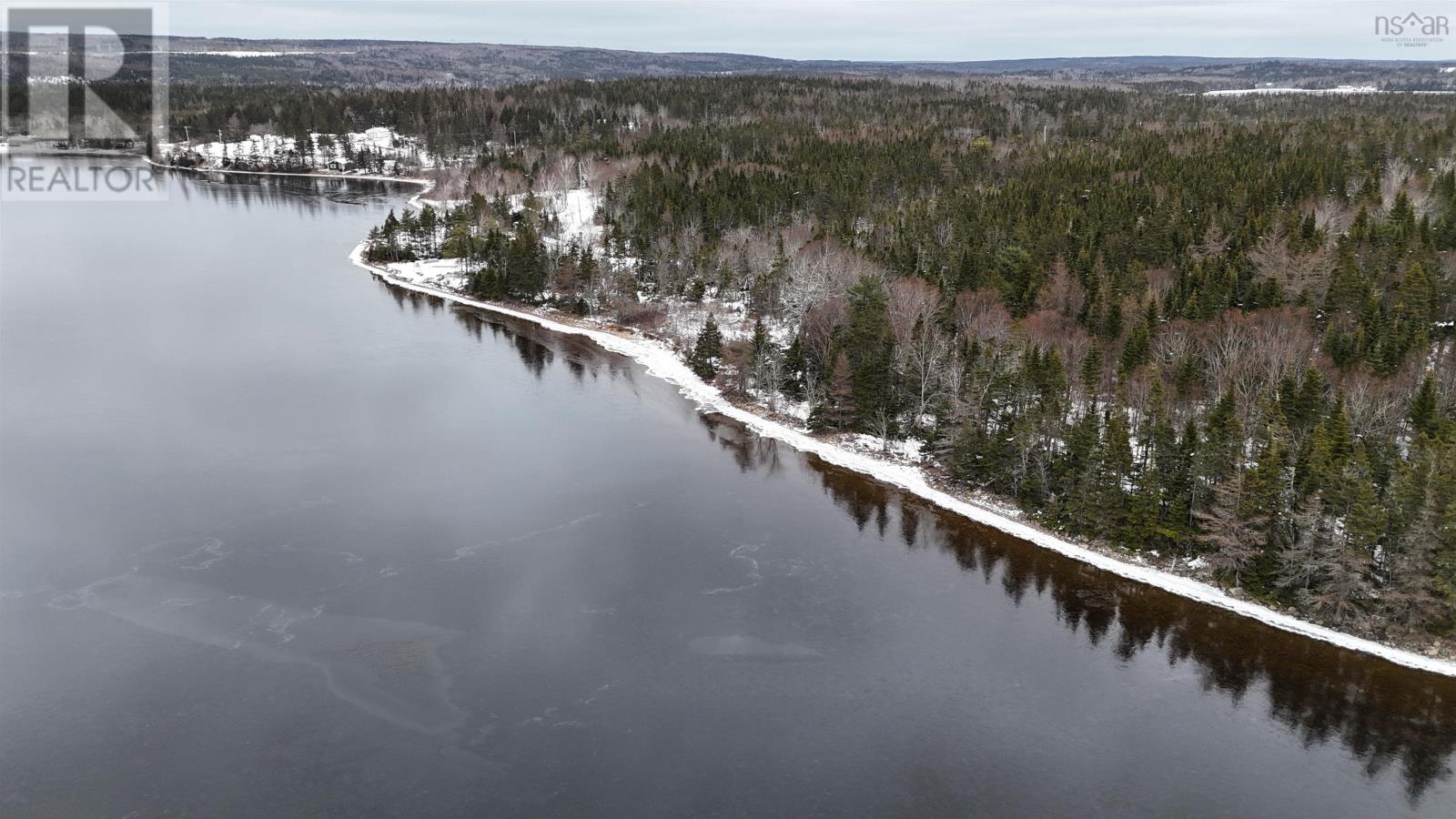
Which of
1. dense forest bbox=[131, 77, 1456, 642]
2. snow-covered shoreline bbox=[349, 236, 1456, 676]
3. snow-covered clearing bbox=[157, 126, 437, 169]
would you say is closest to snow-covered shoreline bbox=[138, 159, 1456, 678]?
snow-covered shoreline bbox=[349, 236, 1456, 676]

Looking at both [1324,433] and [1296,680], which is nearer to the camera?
[1296,680]

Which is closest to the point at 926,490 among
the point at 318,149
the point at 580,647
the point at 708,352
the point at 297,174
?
the point at 580,647

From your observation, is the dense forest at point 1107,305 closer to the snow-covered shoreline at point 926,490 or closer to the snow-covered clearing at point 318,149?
the snow-covered shoreline at point 926,490

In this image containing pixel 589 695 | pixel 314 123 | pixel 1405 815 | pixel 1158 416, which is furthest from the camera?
pixel 314 123

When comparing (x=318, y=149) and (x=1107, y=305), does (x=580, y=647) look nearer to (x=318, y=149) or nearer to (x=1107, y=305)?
(x=1107, y=305)

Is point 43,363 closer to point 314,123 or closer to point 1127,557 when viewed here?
point 1127,557

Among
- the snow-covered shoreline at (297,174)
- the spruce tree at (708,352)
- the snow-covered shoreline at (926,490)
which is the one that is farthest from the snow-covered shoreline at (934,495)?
the snow-covered shoreline at (297,174)

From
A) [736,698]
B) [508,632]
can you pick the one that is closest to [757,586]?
[736,698]
